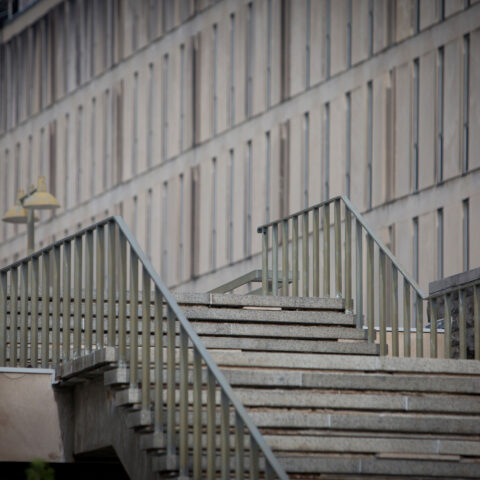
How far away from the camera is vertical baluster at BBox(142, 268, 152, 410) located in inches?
434

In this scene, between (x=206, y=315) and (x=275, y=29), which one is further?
(x=275, y=29)

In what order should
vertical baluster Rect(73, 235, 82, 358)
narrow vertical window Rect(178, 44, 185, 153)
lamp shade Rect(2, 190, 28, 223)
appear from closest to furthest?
vertical baluster Rect(73, 235, 82, 358)
lamp shade Rect(2, 190, 28, 223)
narrow vertical window Rect(178, 44, 185, 153)

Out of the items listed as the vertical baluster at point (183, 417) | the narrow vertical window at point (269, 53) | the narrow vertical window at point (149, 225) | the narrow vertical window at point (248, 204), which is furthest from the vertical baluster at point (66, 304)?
the narrow vertical window at point (149, 225)

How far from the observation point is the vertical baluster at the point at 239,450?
388 inches

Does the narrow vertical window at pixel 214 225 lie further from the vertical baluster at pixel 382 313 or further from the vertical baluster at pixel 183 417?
the vertical baluster at pixel 183 417

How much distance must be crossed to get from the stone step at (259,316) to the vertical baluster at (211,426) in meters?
2.68

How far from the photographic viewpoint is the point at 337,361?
12055 mm

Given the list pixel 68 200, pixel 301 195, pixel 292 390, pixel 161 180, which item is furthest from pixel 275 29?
pixel 292 390

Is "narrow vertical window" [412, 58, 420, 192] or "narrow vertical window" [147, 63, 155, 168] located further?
"narrow vertical window" [147, 63, 155, 168]

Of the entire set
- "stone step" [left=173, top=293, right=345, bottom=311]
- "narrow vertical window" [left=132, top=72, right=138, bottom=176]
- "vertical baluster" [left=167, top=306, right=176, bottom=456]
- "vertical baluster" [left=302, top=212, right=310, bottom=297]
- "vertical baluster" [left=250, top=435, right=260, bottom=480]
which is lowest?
"vertical baluster" [left=250, top=435, right=260, bottom=480]

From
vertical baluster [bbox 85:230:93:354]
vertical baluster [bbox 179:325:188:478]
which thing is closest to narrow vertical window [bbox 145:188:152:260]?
vertical baluster [bbox 85:230:93:354]

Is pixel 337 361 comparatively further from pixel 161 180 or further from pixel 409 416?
pixel 161 180

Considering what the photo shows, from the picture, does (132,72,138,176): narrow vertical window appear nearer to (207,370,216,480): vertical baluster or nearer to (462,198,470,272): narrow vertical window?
(462,198,470,272): narrow vertical window

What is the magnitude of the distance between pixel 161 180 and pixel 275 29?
6.90 m
